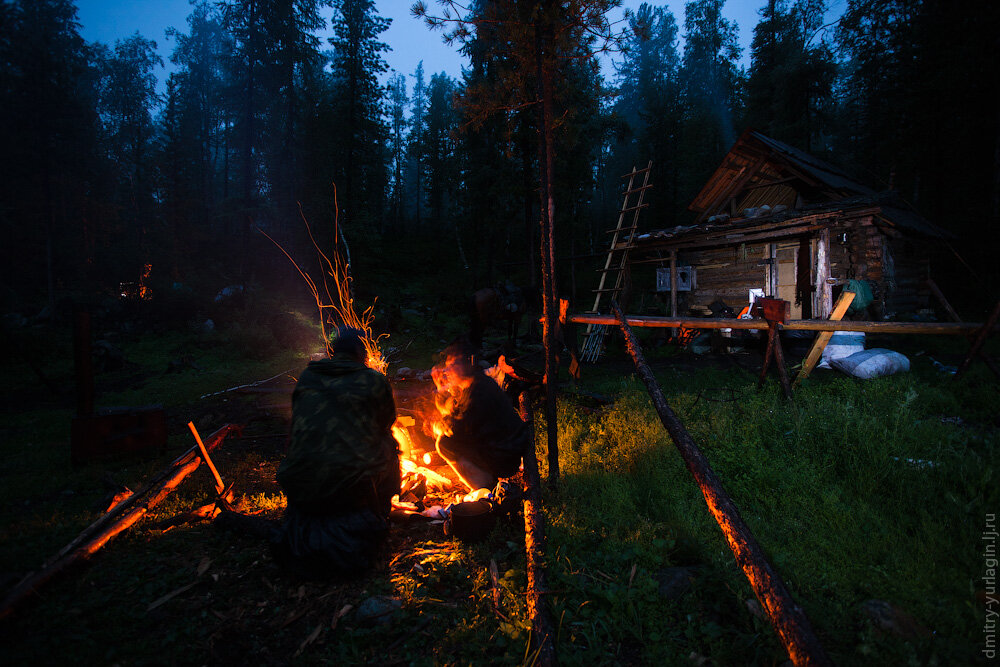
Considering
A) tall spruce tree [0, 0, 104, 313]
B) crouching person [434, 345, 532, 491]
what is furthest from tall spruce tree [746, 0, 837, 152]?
tall spruce tree [0, 0, 104, 313]

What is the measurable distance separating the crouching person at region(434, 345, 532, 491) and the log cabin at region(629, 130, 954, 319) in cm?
1077

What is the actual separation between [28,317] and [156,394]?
15657 mm

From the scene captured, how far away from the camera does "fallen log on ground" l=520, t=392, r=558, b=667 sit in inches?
100.0

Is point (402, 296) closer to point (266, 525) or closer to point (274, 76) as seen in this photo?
point (274, 76)

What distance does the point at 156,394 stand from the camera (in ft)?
35.5

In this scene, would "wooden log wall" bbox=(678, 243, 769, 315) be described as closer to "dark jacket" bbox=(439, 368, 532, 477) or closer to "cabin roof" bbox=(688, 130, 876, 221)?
"cabin roof" bbox=(688, 130, 876, 221)

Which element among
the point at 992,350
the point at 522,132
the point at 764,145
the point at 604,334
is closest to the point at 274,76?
the point at 522,132

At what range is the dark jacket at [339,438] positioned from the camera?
3674mm

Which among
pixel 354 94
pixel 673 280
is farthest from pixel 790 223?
pixel 354 94

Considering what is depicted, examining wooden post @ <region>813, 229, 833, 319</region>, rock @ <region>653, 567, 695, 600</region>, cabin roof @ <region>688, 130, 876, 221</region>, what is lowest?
rock @ <region>653, 567, 695, 600</region>

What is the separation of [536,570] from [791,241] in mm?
15520

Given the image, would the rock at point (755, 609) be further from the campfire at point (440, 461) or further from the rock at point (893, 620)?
the campfire at point (440, 461)

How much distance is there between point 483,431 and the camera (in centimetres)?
493

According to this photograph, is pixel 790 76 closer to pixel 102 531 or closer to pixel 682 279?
pixel 682 279
